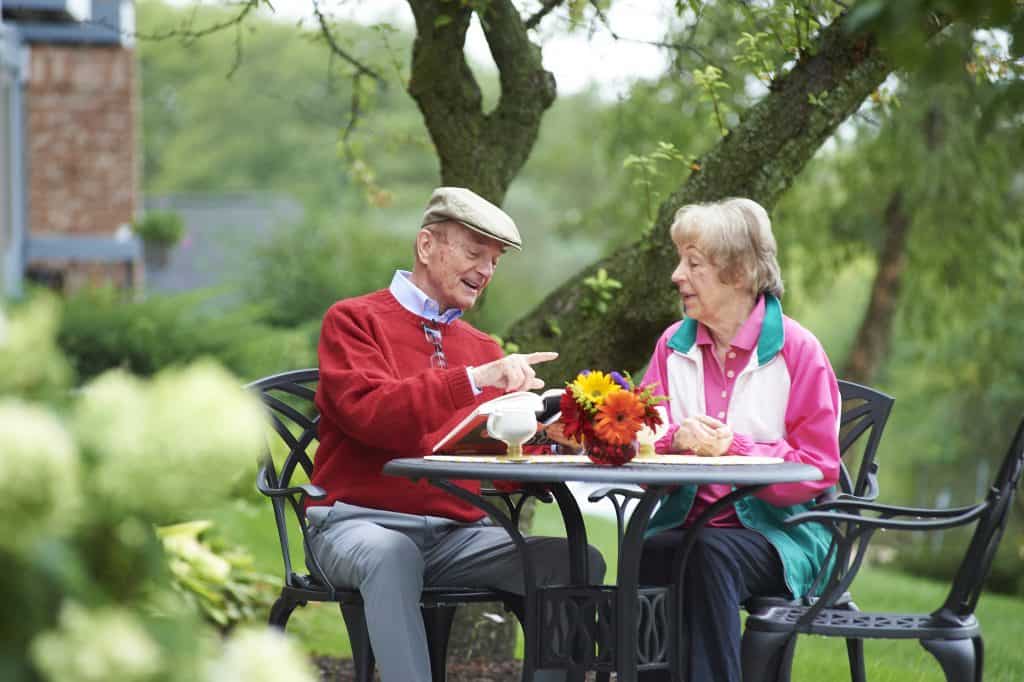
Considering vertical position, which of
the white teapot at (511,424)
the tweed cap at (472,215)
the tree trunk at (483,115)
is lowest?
the white teapot at (511,424)

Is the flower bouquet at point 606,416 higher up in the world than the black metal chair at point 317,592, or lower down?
higher up

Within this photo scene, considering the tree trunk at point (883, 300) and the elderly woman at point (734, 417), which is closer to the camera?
the elderly woman at point (734, 417)

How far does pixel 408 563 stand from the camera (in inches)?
122

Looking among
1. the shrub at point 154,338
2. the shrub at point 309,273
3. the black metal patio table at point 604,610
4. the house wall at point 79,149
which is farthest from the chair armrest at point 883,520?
the shrub at point 309,273

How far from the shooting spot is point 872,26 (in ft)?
5.54

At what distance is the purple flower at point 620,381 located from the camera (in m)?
3.00

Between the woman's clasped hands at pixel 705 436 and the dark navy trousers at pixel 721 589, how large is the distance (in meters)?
0.20

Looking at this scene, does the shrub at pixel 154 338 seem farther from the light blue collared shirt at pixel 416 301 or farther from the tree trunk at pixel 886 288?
the light blue collared shirt at pixel 416 301

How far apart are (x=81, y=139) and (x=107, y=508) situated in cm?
1411

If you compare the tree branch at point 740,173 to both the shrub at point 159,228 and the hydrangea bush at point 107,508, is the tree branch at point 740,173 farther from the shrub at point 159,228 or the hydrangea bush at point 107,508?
the shrub at point 159,228

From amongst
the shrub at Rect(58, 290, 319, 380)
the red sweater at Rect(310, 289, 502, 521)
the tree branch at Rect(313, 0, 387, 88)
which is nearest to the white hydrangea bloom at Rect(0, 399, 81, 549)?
the red sweater at Rect(310, 289, 502, 521)

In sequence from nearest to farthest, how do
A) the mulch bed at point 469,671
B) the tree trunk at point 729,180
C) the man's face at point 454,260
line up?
the man's face at point 454,260
the tree trunk at point 729,180
the mulch bed at point 469,671

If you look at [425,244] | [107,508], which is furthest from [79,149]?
[107,508]

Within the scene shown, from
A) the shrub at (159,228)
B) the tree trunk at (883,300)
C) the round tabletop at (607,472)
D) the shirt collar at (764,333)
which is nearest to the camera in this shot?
the round tabletop at (607,472)
